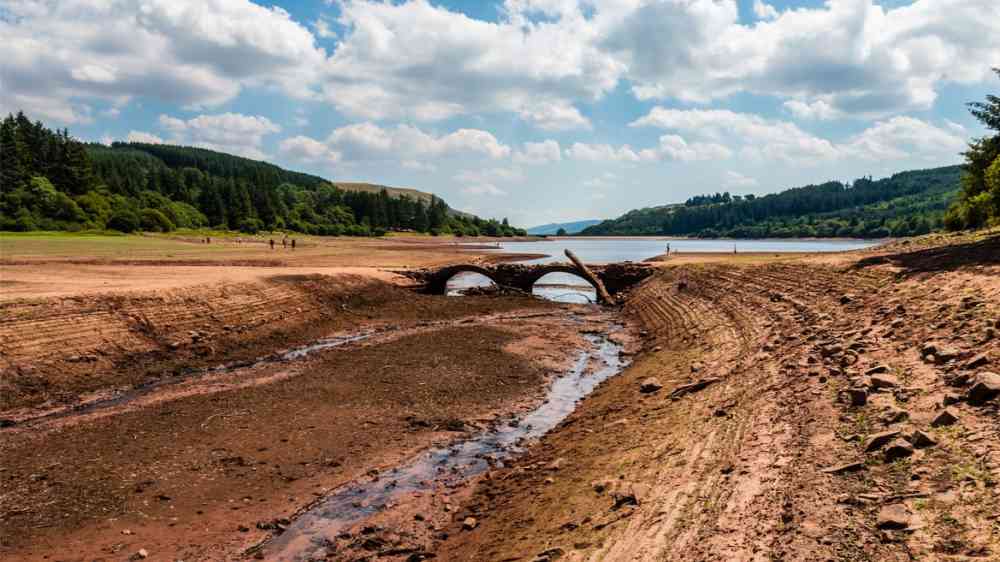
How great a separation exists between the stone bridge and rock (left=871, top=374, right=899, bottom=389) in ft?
139

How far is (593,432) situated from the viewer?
14.9m

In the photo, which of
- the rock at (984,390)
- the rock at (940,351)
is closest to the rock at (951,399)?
the rock at (984,390)

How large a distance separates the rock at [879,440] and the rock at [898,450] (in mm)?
306

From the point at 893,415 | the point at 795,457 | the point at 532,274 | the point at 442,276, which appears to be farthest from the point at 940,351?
the point at 532,274

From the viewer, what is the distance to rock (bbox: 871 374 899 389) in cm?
1117

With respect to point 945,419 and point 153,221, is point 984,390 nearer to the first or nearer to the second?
point 945,419

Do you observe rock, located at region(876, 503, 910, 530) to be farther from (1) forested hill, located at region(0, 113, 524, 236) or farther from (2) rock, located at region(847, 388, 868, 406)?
(1) forested hill, located at region(0, 113, 524, 236)

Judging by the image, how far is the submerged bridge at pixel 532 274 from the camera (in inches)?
2087

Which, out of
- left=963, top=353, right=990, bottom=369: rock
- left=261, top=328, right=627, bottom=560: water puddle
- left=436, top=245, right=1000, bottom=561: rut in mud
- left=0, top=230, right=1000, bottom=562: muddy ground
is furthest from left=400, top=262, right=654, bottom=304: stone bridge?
left=963, top=353, right=990, bottom=369: rock

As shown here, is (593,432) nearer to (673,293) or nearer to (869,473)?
(869,473)

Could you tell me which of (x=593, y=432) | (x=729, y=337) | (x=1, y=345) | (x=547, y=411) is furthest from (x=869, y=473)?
(x=1, y=345)

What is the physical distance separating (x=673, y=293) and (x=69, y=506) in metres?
36.0

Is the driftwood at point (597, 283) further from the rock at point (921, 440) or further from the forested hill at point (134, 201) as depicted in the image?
the forested hill at point (134, 201)

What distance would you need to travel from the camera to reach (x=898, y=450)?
8461mm
